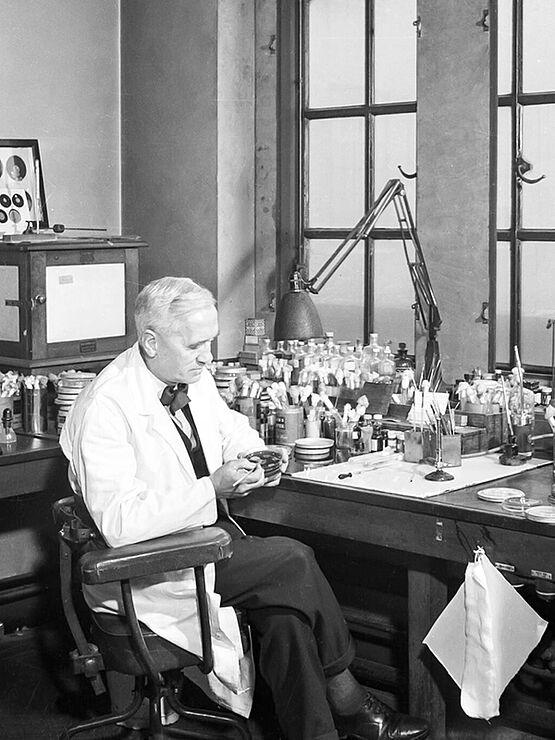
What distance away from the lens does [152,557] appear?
3219 millimetres

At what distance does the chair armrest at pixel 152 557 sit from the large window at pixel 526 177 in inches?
79.1

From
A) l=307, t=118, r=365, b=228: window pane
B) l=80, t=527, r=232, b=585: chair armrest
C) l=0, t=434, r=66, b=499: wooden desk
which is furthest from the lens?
l=307, t=118, r=365, b=228: window pane

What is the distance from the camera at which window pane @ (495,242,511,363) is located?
480cm

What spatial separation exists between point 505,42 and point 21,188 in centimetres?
225

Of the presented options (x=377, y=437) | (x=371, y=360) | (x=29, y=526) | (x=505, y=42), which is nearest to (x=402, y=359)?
(x=371, y=360)

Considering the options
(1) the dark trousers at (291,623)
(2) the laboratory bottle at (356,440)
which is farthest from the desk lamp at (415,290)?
(1) the dark trousers at (291,623)

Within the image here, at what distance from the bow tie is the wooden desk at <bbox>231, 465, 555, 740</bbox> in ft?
1.45

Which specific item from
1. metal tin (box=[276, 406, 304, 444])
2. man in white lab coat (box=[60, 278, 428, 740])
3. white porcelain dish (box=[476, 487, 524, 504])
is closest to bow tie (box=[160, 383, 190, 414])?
man in white lab coat (box=[60, 278, 428, 740])

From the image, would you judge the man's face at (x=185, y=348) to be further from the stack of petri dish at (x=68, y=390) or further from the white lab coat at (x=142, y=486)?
the stack of petri dish at (x=68, y=390)

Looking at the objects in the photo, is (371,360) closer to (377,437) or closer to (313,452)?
(377,437)

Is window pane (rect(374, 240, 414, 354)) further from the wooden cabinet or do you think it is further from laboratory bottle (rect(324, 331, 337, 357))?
the wooden cabinet

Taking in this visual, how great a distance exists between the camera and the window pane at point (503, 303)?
15.7 ft

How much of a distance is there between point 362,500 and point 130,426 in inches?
30.1

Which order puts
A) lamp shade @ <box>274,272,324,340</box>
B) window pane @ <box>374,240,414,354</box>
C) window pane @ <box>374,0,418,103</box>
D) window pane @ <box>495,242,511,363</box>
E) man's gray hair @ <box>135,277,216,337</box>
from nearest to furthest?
1. man's gray hair @ <box>135,277,216,337</box>
2. lamp shade @ <box>274,272,324,340</box>
3. window pane @ <box>495,242,511,363</box>
4. window pane @ <box>374,0,418,103</box>
5. window pane @ <box>374,240,414,354</box>
